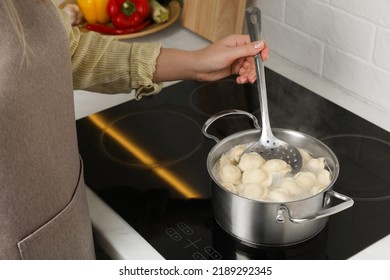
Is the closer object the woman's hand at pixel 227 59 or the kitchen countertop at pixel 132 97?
the kitchen countertop at pixel 132 97

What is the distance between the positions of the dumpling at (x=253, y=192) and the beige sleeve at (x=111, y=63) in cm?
33

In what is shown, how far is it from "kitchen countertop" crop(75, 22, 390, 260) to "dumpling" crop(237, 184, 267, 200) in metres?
0.15

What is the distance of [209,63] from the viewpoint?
116 centimetres

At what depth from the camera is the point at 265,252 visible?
3.08ft

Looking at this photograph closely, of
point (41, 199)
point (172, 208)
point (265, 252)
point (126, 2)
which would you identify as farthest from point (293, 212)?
point (126, 2)

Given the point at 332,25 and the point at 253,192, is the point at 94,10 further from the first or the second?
the point at 253,192

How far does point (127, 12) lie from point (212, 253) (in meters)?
0.79

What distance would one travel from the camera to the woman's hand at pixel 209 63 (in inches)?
45.0

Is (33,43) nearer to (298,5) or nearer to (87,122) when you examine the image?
(87,122)

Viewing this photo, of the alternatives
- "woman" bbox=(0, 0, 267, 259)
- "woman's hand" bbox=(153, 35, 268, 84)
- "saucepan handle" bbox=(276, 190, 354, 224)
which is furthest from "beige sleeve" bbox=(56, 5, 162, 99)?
"saucepan handle" bbox=(276, 190, 354, 224)

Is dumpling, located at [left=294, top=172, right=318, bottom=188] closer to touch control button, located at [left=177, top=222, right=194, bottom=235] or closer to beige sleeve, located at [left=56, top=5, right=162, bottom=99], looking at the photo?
touch control button, located at [left=177, top=222, right=194, bottom=235]

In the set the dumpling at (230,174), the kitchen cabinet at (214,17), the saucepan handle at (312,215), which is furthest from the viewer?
the kitchen cabinet at (214,17)

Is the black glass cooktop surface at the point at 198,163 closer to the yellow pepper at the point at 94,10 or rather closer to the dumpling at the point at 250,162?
the dumpling at the point at 250,162

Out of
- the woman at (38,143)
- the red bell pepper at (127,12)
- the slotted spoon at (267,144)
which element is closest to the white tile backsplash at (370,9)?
the slotted spoon at (267,144)
